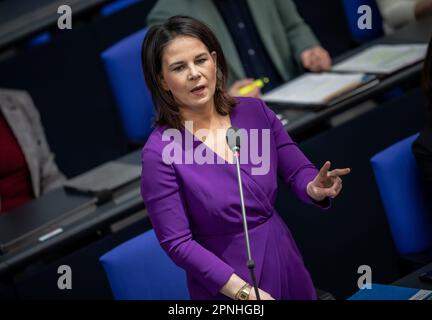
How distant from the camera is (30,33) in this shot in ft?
10.9

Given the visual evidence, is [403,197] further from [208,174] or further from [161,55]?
[161,55]

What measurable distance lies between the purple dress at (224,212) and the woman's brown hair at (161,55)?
0.11 ft

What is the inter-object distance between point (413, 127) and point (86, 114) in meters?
1.56

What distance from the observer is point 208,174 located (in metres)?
1.66

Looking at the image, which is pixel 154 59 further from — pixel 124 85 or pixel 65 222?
pixel 124 85

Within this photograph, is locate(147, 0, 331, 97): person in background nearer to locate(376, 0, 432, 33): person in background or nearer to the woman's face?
locate(376, 0, 432, 33): person in background

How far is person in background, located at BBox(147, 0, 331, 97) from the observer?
9.39ft

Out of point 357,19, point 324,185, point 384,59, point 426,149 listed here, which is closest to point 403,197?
point 426,149

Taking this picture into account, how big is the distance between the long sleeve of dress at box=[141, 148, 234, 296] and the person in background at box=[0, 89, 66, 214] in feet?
4.57

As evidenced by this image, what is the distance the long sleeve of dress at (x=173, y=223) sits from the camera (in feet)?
5.37

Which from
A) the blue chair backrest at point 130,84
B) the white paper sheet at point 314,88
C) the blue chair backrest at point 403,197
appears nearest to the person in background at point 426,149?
the blue chair backrest at point 403,197

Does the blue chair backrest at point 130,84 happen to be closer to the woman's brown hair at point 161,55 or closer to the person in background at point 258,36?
the person in background at point 258,36

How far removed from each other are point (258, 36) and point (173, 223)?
1469 millimetres
